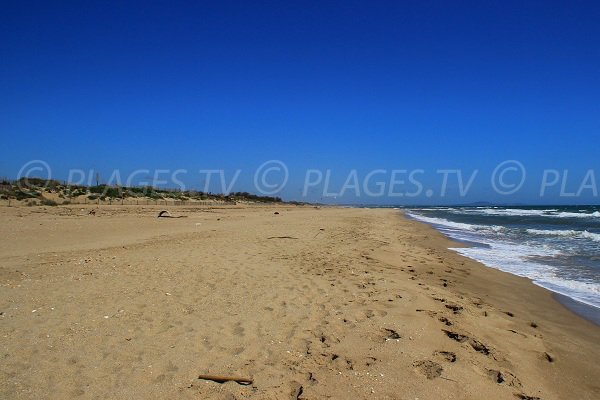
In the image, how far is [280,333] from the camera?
431 centimetres

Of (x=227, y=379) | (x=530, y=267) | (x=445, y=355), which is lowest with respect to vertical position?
(x=227, y=379)

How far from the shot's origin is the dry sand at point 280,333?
3268 mm

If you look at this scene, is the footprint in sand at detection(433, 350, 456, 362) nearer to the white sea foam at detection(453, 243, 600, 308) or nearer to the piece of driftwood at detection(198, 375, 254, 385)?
the piece of driftwood at detection(198, 375, 254, 385)

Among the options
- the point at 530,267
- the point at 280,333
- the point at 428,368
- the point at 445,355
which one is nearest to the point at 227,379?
the point at 280,333

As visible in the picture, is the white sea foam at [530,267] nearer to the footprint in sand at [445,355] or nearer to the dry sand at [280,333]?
the dry sand at [280,333]

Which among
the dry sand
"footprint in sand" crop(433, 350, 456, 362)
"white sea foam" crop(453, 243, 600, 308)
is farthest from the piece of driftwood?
"white sea foam" crop(453, 243, 600, 308)

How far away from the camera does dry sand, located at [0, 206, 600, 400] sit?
10.7 feet

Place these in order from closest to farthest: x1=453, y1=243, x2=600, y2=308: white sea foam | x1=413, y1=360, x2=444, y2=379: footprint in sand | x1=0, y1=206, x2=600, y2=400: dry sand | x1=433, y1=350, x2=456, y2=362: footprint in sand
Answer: x1=0, y1=206, x2=600, y2=400: dry sand, x1=413, y1=360, x2=444, y2=379: footprint in sand, x1=433, y1=350, x2=456, y2=362: footprint in sand, x1=453, y1=243, x2=600, y2=308: white sea foam

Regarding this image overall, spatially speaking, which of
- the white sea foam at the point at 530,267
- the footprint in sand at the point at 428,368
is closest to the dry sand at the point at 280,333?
the footprint in sand at the point at 428,368

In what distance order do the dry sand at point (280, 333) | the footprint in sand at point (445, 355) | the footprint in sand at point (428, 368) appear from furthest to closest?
the footprint in sand at point (445, 355) → the footprint in sand at point (428, 368) → the dry sand at point (280, 333)

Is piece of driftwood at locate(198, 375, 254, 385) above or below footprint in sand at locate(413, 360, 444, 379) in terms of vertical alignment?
below

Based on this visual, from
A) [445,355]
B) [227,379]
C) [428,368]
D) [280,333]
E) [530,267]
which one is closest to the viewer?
[227,379]

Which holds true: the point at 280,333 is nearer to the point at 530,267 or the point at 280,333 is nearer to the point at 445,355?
the point at 445,355

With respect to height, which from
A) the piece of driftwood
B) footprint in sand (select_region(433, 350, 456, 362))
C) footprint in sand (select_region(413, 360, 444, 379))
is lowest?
the piece of driftwood
